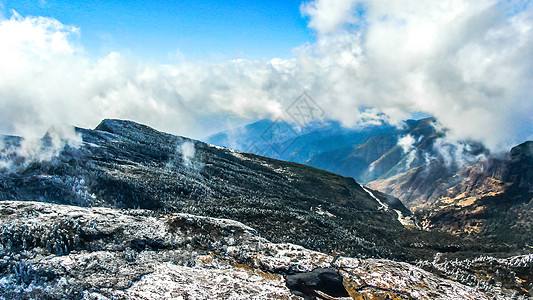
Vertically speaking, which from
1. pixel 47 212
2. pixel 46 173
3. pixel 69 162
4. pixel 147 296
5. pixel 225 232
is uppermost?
pixel 69 162

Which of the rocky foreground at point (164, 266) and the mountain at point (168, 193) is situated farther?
the mountain at point (168, 193)

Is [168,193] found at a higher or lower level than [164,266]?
higher

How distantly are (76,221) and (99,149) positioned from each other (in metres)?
118

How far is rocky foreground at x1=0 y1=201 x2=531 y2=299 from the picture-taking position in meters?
24.9

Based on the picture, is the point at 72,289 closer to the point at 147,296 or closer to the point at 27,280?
the point at 27,280

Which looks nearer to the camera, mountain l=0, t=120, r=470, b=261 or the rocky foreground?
the rocky foreground

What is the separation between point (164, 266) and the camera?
30.0 meters

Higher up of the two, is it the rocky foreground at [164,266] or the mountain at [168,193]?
the mountain at [168,193]

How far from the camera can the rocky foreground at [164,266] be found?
2486cm

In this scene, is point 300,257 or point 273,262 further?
point 300,257

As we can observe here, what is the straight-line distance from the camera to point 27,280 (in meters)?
24.1

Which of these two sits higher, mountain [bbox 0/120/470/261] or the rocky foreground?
mountain [bbox 0/120/470/261]

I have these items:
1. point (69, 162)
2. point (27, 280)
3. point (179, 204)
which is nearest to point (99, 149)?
point (69, 162)

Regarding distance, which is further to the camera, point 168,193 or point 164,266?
point 168,193
